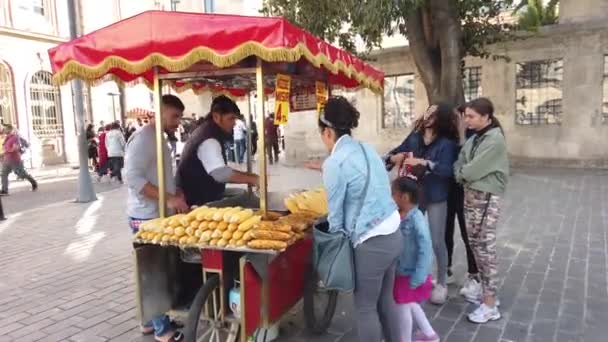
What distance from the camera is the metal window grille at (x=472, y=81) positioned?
13766 millimetres

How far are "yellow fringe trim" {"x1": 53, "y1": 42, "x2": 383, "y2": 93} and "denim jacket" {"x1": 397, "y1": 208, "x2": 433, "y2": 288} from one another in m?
1.25

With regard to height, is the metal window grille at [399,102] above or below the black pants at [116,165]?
above

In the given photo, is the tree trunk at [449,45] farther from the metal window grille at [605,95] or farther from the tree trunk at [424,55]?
the metal window grille at [605,95]

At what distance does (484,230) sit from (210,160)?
223cm

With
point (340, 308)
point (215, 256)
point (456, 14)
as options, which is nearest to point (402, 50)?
point (456, 14)

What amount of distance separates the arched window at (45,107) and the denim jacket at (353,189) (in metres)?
19.5

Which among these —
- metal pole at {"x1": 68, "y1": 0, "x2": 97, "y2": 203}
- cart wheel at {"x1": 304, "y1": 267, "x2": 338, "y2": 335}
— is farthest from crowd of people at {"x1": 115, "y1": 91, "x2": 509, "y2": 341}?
metal pole at {"x1": 68, "y1": 0, "x2": 97, "y2": 203}

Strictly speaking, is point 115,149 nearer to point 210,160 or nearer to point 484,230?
point 210,160

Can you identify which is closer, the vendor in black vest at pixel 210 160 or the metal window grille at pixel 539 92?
the vendor in black vest at pixel 210 160

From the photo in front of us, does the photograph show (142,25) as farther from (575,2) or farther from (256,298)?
→ (575,2)

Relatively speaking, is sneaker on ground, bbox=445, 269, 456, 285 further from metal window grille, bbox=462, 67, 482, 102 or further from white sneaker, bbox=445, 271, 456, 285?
metal window grille, bbox=462, 67, 482, 102

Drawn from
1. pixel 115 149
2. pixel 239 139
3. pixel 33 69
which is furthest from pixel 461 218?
pixel 33 69

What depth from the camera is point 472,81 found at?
13922 millimetres

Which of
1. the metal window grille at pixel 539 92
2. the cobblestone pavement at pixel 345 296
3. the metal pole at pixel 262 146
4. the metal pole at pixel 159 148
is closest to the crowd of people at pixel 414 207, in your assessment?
the cobblestone pavement at pixel 345 296
